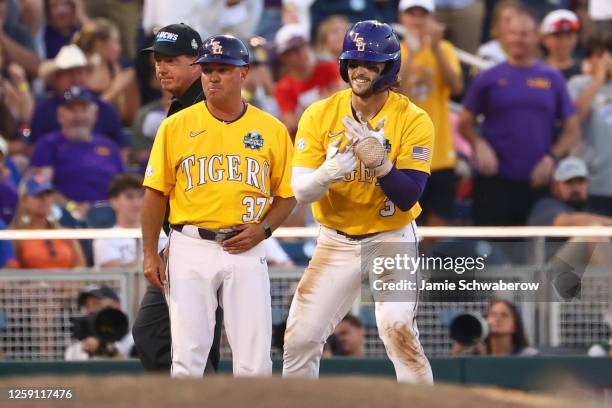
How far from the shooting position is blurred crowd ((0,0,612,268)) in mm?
10133

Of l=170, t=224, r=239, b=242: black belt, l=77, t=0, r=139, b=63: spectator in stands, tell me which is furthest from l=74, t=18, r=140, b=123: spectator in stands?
l=170, t=224, r=239, b=242: black belt

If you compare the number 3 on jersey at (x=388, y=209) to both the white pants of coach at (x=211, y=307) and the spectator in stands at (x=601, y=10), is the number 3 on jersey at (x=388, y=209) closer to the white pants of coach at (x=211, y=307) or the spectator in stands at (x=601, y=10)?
the white pants of coach at (x=211, y=307)

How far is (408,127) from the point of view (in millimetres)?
6875

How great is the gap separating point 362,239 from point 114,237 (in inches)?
90.9

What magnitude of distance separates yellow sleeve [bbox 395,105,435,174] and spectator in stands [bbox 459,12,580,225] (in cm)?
353

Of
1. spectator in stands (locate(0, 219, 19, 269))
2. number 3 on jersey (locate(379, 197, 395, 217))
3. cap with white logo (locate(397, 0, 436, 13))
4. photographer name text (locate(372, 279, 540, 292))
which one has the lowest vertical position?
photographer name text (locate(372, 279, 540, 292))

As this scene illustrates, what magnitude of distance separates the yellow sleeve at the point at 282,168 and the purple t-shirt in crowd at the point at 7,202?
3634mm

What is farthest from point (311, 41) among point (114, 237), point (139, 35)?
point (114, 237)

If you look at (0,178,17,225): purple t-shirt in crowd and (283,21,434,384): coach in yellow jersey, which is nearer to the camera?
(283,21,434,384): coach in yellow jersey

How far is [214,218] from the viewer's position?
267 inches

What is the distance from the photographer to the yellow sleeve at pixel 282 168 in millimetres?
6988

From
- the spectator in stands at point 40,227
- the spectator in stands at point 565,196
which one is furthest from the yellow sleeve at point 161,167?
the spectator in stands at point 565,196

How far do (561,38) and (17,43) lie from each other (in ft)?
15.0

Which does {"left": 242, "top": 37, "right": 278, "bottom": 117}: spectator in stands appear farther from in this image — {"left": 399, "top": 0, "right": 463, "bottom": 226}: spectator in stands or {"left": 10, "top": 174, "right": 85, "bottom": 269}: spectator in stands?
{"left": 10, "top": 174, "right": 85, "bottom": 269}: spectator in stands
